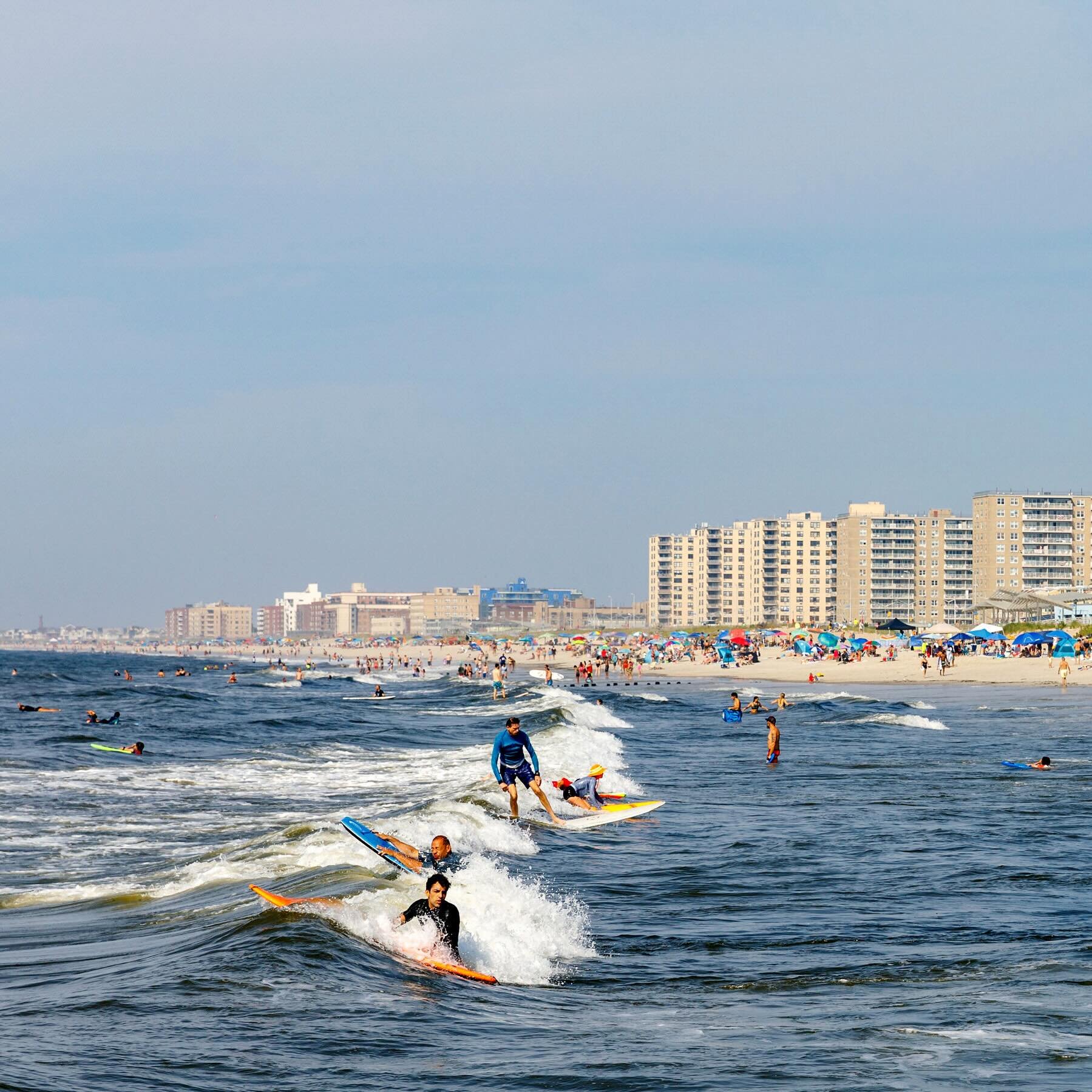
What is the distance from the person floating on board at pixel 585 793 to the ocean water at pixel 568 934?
78cm

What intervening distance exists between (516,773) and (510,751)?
43cm

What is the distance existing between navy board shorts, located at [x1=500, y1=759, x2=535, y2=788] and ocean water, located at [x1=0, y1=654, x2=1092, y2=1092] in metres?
0.82

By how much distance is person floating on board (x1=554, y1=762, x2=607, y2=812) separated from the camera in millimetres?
24297

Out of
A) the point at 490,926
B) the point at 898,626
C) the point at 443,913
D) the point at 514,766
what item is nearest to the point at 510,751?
the point at 514,766

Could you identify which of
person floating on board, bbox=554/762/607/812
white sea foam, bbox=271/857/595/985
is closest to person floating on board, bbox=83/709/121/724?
person floating on board, bbox=554/762/607/812

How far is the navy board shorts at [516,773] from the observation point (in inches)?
898

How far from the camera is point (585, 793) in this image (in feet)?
80.9

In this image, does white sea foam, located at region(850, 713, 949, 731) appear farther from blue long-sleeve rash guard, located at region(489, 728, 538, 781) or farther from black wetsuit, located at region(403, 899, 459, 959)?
black wetsuit, located at region(403, 899, 459, 959)

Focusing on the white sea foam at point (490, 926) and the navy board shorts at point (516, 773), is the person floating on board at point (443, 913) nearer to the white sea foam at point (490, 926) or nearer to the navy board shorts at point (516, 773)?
the white sea foam at point (490, 926)

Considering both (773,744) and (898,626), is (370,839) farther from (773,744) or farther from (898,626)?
(898,626)

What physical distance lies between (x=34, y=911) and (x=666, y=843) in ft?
31.2

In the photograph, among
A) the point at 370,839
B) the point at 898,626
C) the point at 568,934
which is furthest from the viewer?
the point at 898,626

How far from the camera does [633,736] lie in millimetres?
46500

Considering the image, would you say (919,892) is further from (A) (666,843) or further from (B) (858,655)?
(B) (858,655)
